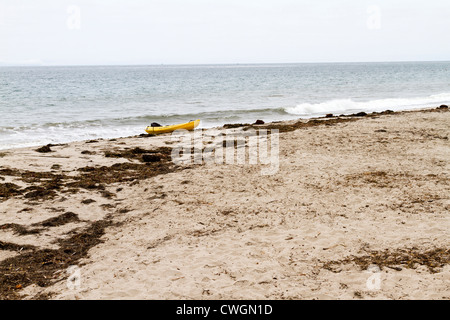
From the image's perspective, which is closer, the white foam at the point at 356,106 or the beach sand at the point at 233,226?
the beach sand at the point at 233,226

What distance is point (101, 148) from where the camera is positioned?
12.8m

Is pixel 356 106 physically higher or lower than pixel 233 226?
higher

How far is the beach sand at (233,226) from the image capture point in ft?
15.2

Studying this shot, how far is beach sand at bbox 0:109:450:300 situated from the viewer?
4.62 m

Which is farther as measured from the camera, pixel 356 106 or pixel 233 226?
pixel 356 106

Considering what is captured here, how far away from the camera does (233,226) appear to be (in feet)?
21.0

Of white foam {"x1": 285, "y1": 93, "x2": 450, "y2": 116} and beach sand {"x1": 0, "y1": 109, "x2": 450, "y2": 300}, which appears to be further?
white foam {"x1": 285, "y1": 93, "x2": 450, "y2": 116}

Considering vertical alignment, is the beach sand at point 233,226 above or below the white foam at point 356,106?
below

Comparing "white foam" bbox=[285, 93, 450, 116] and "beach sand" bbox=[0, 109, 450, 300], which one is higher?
"white foam" bbox=[285, 93, 450, 116]

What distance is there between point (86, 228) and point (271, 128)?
10152mm
